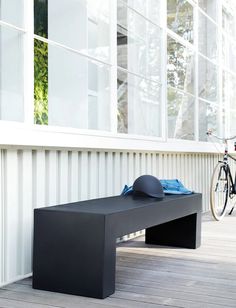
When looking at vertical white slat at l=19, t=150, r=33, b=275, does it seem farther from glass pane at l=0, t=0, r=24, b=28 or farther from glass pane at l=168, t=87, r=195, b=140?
glass pane at l=168, t=87, r=195, b=140

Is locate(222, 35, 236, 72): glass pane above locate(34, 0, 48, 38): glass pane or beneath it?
above

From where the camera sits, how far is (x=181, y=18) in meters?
5.45

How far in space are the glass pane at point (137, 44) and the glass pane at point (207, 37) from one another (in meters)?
1.63

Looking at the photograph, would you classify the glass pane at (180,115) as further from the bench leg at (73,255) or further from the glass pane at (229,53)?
the bench leg at (73,255)

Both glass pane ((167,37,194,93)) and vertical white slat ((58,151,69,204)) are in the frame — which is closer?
vertical white slat ((58,151,69,204))

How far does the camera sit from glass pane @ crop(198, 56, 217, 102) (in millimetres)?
6047

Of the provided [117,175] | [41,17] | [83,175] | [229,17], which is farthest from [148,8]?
[229,17]

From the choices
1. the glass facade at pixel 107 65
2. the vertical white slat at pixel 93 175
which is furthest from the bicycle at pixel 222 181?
the vertical white slat at pixel 93 175

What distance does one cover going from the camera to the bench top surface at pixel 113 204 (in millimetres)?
Result: 2487

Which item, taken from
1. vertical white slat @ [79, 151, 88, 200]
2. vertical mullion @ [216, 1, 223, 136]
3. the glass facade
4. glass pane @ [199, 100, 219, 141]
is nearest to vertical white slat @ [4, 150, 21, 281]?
the glass facade

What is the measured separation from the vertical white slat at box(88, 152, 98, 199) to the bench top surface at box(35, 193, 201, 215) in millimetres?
287

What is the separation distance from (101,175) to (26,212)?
3.16 ft

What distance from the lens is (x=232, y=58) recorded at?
7574 mm

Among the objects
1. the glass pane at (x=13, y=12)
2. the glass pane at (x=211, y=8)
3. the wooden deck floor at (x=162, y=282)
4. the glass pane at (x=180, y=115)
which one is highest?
the glass pane at (x=211, y=8)
